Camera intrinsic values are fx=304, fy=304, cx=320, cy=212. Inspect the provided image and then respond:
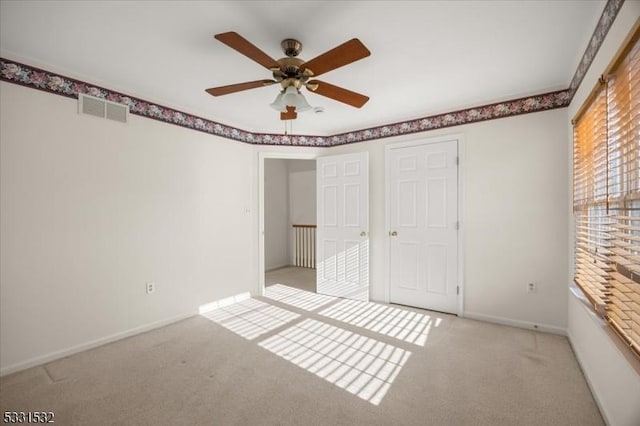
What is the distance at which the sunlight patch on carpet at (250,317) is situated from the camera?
3.13 metres

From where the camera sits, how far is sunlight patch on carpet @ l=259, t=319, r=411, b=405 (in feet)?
7.00

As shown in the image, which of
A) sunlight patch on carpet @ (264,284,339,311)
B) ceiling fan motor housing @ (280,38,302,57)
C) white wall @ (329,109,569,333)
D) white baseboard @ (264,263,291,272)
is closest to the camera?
ceiling fan motor housing @ (280,38,302,57)

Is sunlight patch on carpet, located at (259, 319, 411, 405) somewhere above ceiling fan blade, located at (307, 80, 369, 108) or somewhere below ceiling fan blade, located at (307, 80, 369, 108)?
below

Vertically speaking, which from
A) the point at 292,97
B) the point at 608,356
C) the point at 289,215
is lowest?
the point at 608,356

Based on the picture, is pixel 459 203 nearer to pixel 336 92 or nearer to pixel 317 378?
pixel 336 92

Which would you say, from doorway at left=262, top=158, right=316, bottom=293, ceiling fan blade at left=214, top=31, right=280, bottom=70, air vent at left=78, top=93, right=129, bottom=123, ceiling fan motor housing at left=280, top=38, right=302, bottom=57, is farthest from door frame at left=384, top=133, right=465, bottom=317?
air vent at left=78, top=93, right=129, bottom=123

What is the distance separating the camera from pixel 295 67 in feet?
6.56

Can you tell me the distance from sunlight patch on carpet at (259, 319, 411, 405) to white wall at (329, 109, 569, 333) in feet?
4.50

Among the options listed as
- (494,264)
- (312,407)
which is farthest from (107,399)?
(494,264)

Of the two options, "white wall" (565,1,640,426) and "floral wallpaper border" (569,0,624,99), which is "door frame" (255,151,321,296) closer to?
"floral wallpaper border" (569,0,624,99)

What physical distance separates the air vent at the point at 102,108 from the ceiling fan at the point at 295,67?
4.27 feet

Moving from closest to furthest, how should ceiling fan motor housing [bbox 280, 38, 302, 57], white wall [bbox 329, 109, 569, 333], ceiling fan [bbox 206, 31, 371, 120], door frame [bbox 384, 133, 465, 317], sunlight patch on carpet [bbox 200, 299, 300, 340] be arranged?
ceiling fan [bbox 206, 31, 371, 120] < ceiling fan motor housing [bbox 280, 38, 302, 57] < white wall [bbox 329, 109, 569, 333] < sunlight patch on carpet [bbox 200, 299, 300, 340] < door frame [bbox 384, 133, 465, 317]

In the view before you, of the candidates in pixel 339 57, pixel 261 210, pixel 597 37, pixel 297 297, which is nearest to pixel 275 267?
pixel 297 297

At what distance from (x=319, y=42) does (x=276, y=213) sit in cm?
468
